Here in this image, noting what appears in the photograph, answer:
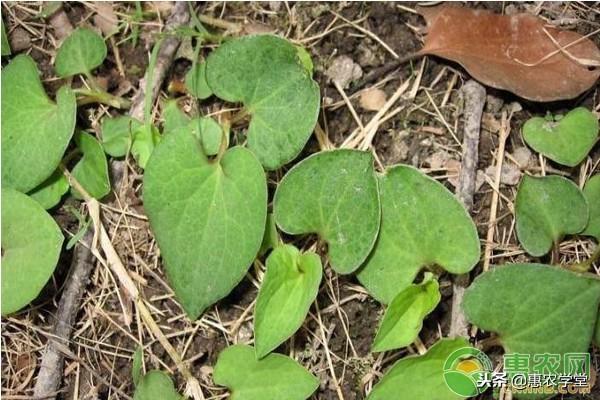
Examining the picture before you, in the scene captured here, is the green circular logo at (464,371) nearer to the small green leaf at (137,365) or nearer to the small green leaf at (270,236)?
the small green leaf at (270,236)

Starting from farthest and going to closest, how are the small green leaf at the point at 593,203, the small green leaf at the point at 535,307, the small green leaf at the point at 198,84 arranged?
the small green leaf at the point at 198,84 < the small green leaf at the point at 593,203 < the small green leaf at the point at 535,307

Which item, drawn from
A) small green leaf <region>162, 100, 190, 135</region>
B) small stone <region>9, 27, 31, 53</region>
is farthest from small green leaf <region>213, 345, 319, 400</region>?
small stone <region>9, 27, 31, 53</region>

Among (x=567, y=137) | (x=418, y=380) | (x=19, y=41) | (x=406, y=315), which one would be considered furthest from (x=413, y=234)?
(x=19, y=41)

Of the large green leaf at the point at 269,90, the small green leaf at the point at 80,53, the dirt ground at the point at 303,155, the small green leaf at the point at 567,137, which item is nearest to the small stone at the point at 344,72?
the dirt ground at the point at 303,155

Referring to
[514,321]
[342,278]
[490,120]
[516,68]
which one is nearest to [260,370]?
[342,278]

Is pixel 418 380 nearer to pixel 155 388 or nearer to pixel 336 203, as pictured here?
pixel 336 203

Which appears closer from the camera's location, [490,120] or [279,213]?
[279,213]

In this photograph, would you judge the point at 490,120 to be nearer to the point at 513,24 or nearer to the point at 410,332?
the point at 513,24
